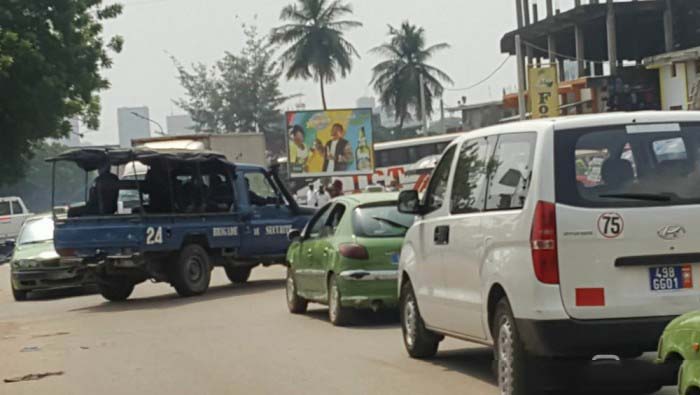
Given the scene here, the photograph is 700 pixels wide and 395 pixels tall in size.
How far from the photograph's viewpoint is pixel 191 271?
22688 mm

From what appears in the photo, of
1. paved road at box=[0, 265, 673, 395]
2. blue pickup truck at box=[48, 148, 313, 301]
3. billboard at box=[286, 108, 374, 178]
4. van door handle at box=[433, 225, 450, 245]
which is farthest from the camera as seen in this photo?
billboard at box=[286, 108, 374, 178]

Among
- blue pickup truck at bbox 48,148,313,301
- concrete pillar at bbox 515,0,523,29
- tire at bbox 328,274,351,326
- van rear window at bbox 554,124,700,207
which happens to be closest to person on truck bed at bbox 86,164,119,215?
blue pickup truck at bbox 48,148,313,301

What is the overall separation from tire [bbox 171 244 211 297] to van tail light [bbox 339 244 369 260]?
7530mm

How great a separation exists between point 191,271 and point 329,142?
107 ft

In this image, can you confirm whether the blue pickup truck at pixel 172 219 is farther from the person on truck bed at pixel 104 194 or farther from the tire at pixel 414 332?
the tire at pixel 414 332

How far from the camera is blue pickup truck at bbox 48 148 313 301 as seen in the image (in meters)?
21.7

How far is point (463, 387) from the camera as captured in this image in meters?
10.4

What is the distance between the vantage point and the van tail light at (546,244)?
27.6ft

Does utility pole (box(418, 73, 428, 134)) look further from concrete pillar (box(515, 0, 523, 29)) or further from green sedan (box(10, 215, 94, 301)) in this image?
green sedan (box(10, 215, 94, 301))

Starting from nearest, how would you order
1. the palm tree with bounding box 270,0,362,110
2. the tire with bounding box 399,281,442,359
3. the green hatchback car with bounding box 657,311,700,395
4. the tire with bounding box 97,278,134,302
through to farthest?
the green hatchback car with bounding box 657,311,700,395 → the tire with bounding box 399,281,442,359 → the tire with bounding box 97,278,134,302 → the palm tree with bounding box 270,0,362,110

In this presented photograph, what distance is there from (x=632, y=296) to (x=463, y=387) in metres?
2.34

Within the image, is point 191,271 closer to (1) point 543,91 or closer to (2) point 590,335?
(2) point 590,335

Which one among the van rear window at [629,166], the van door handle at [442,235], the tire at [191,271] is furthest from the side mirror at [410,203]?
the tire at [191,271]

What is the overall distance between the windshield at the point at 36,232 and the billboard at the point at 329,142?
27.6 m
